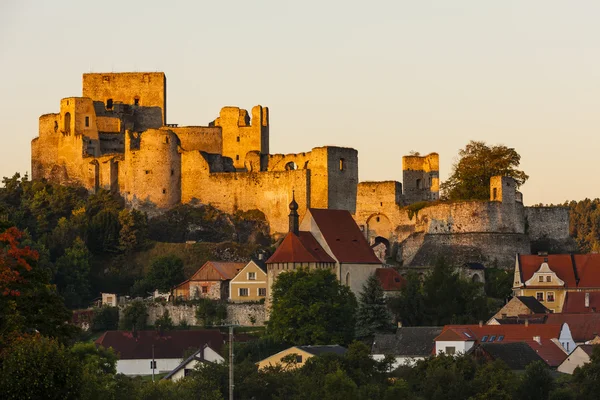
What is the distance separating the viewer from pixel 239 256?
301 feet

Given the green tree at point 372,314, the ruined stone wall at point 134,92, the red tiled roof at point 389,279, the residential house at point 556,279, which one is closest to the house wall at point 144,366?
the green tree at point 372,314

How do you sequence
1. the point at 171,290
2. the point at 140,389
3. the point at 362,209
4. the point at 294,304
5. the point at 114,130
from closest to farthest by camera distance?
the point at 140,389 → the point at 294,304 → the point at 171,290 → the point at 362,209 → the point at 114,130

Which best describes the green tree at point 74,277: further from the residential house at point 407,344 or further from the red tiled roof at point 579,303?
the red tiled roof at point 579,303

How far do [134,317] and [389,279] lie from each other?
1299 cm

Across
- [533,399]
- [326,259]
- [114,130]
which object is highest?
[114,130]

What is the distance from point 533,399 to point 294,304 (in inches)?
650

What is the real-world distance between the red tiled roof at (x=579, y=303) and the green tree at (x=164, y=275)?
68.6ft

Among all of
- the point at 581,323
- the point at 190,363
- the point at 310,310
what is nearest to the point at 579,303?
the point at 581,323

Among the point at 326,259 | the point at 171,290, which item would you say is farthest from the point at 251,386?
the point at 171,290

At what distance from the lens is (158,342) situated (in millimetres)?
78250

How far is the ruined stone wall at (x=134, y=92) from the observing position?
10600 centimetres

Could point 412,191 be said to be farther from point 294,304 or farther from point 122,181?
point 294,304

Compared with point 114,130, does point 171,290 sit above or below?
below

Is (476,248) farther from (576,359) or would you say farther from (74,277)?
(74,277)
